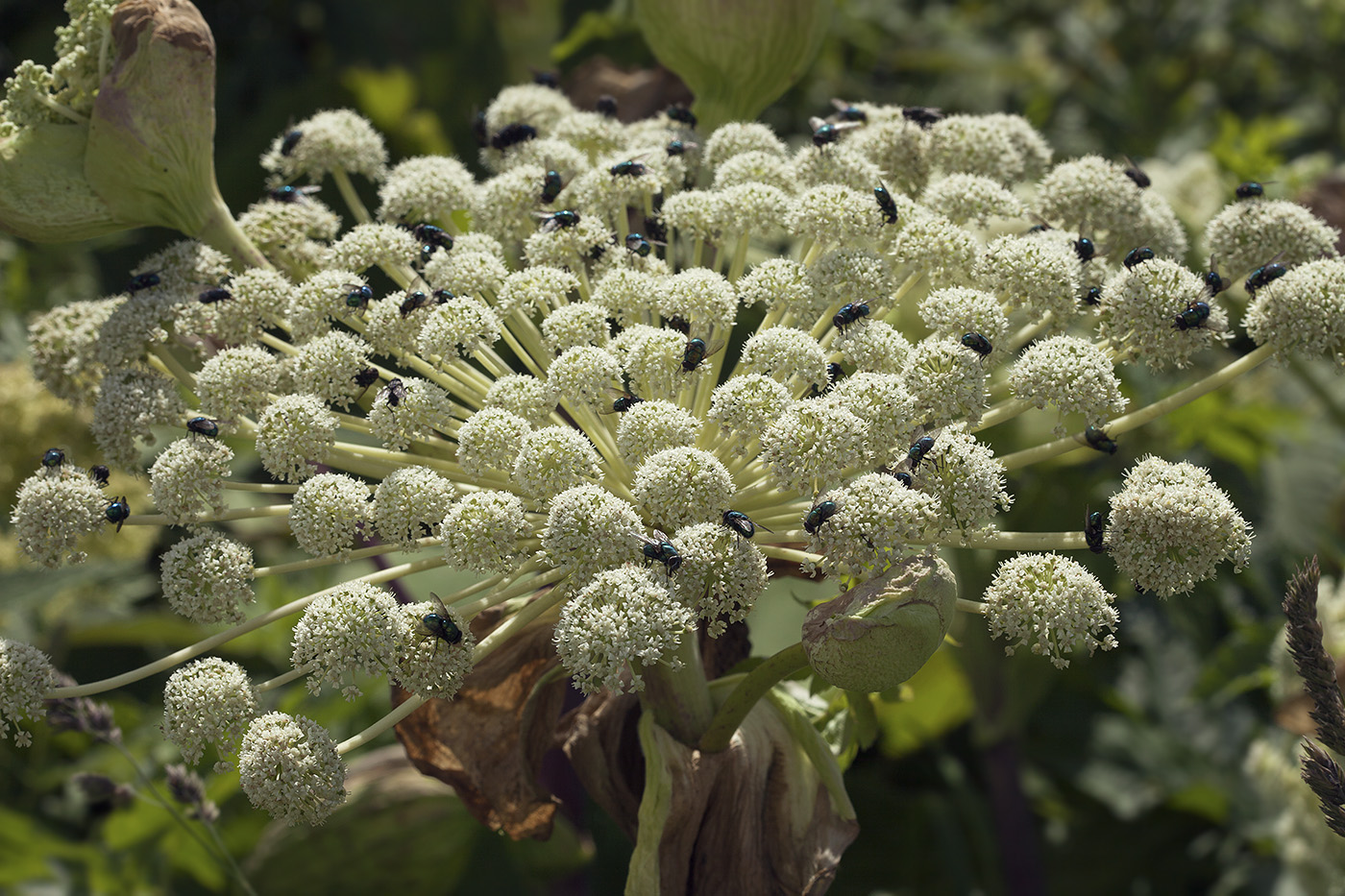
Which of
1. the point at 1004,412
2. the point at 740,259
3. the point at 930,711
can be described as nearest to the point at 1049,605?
the point at 1004,412

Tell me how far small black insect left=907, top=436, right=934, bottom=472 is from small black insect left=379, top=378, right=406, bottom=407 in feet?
2.93

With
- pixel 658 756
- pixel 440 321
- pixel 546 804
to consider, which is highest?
pixel 440 321

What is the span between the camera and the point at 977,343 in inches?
77.5

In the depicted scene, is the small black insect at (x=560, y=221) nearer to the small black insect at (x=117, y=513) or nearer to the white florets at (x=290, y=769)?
the small black insect at (x=117, y=513)

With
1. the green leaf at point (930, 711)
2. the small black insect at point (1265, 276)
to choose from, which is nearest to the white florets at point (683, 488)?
the small black insect at point (1265, 276)

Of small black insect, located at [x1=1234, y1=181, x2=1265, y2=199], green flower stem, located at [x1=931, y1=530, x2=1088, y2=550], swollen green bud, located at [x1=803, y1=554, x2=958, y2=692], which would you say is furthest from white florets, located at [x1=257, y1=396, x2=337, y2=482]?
small black insect, located at [x1=1234, y1=181, x2=1265, y2=199]

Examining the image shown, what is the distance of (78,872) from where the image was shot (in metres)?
3.33

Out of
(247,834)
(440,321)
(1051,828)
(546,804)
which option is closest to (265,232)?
(440,321)

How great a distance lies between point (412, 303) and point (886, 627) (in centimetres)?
113

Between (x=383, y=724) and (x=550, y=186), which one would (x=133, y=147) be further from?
(x=383, y=724)

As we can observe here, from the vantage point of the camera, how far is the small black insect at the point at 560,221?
92.0 inches

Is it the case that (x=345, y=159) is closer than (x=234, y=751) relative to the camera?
No

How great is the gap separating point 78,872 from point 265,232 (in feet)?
6.67

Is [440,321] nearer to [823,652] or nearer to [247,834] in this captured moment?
[823,652]
